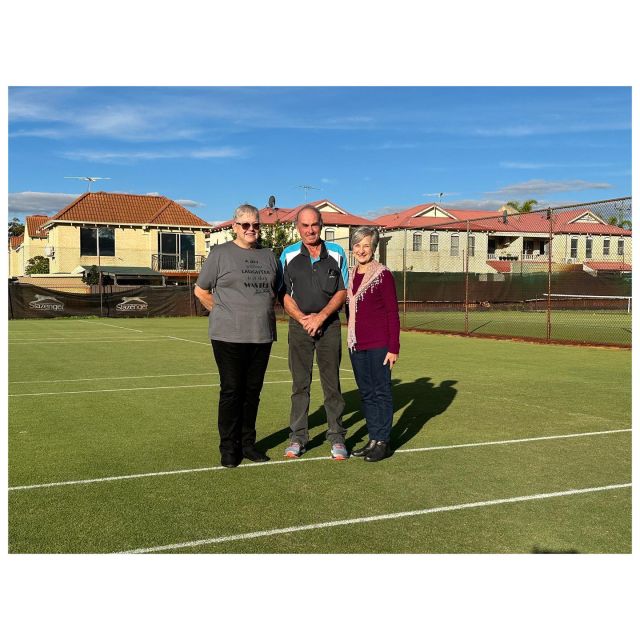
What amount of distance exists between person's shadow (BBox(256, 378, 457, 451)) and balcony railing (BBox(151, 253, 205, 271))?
40.2 metres

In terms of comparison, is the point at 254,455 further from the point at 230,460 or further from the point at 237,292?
the point at 237,292

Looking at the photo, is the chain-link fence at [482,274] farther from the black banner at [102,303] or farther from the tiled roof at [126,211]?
the tiled roof at [126,211]

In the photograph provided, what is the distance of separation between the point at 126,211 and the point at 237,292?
152ft

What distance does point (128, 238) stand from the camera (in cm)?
4953

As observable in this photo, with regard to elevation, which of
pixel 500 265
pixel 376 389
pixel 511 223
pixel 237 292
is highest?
pixel 511 223

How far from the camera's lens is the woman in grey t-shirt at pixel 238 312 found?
595cm

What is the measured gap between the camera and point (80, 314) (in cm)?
3412

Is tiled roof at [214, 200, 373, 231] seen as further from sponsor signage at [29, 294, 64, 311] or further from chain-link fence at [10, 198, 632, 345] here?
sponsor signage at [29, 294, 64, 311]

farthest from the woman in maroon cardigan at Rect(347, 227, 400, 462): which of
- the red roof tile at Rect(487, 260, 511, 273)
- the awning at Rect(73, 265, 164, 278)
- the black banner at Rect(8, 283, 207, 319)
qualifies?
the red roof tile at Rect(487, 260, 511, 273)

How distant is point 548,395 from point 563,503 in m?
5.05

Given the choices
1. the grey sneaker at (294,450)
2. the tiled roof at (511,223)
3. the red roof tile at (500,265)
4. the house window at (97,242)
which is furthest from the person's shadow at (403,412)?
the red roof tile at (500,265)

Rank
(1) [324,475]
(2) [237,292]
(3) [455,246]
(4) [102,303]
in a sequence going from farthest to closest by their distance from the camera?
(3) [455,246] → (4) [102,303] → (2) [237,292] → (1) [324,475]

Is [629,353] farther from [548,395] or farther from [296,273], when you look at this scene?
[296,273]

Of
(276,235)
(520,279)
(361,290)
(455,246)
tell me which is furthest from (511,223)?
(361,290)
